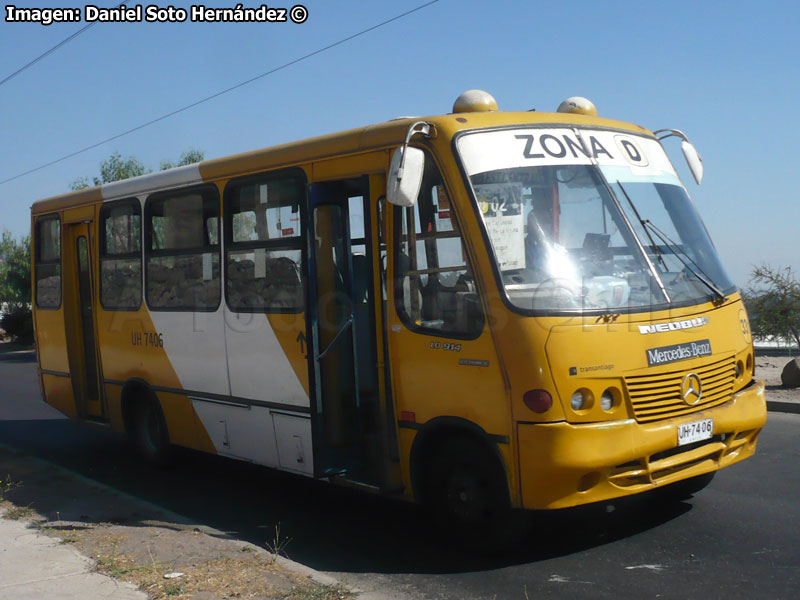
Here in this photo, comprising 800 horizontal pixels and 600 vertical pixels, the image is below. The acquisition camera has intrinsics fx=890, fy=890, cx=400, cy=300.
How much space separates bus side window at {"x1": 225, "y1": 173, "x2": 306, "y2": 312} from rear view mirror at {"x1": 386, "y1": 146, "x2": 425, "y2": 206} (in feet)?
5.29

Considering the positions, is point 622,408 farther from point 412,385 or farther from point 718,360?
point 412,385

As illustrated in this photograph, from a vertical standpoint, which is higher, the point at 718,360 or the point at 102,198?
the point at 102,198

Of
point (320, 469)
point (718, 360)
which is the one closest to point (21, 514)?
point (320, 469)

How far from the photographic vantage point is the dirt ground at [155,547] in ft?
16.9

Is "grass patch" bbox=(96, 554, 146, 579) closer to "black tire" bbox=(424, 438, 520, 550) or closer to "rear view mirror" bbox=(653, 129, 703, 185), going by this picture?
"black tire" bbox=(424, 438, 520, 550)

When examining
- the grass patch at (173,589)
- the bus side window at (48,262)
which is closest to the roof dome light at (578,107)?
the grass patch at (173,589)

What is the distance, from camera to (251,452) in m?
7.65

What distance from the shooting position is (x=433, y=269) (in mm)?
5871

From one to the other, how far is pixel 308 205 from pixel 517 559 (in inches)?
119

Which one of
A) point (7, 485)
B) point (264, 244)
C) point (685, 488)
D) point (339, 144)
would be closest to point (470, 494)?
point (685, 488)

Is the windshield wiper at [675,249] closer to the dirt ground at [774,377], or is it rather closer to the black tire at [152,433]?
the black tire at [152,433]

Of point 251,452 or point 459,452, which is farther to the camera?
point 251,452

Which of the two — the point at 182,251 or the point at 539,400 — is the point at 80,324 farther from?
the point at 539,400

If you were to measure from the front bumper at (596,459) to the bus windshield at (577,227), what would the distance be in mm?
748
